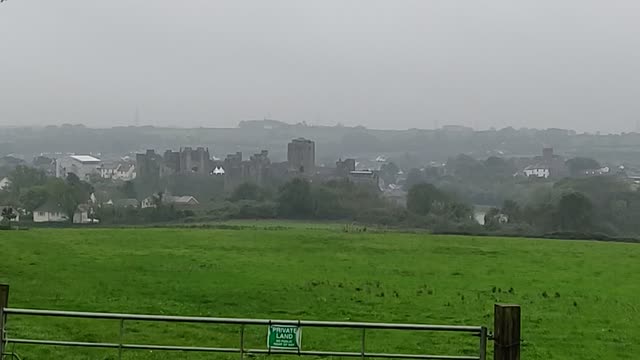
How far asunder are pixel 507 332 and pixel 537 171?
127304 millimetres

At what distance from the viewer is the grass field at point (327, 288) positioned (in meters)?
15.8

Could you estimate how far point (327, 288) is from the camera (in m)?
24.4

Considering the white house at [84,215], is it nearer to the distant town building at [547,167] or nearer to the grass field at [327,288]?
the grass field at [327,288]

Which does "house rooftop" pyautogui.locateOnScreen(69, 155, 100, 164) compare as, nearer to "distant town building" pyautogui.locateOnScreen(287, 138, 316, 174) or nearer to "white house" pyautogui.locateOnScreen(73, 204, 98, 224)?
"distant town building" pyautogui.locateOnScreen(287, 138, 316, 174)

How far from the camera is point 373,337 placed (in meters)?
16.0

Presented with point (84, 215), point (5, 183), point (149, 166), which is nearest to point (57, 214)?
point (84, 215)

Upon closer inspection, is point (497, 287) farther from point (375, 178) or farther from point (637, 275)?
point (375, 178)

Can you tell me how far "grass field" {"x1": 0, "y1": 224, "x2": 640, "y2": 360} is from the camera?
1584cm

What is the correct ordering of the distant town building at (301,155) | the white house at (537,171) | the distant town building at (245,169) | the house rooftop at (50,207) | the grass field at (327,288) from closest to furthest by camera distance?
the grass field at (327,288)
the house rooftop at (50,207)
the distant town building at (245,169)
the distant town building at (301,155)
the white house at (537,171)

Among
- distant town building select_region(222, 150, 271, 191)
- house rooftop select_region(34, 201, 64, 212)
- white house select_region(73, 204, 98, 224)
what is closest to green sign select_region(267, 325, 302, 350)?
white house select_region(73, 204, 98, 224)

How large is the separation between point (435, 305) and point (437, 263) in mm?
11853

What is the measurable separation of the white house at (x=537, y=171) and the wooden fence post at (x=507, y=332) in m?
118

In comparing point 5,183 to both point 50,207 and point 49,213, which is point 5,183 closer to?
point 50,207

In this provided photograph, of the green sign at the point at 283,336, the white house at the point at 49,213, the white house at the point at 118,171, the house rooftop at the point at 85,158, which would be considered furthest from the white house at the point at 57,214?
the house rooftop at the point at 85,158
